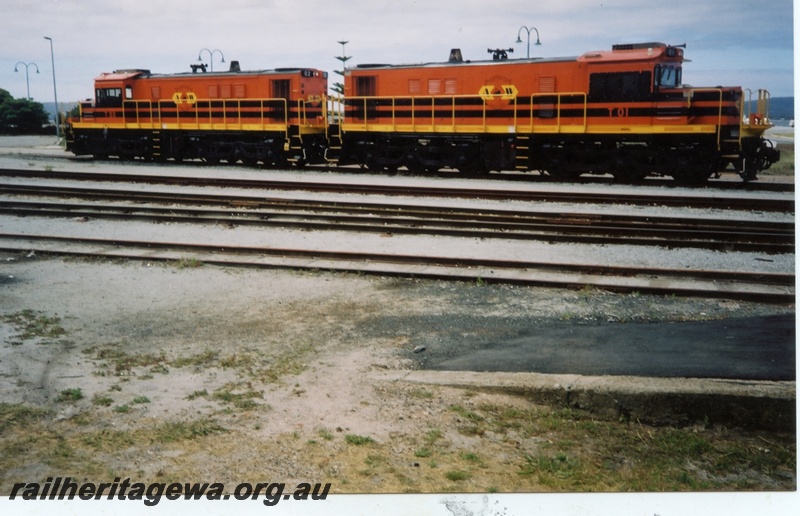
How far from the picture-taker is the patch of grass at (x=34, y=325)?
6.34m

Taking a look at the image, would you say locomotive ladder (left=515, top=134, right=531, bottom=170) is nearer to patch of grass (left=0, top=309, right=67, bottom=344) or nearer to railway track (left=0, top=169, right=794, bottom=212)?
railway track (left=0, top=169, right=794, bottom=212)

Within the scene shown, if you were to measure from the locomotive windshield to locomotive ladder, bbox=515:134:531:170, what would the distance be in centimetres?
341

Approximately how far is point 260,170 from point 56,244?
1042 centimetres

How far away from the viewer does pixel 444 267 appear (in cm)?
920

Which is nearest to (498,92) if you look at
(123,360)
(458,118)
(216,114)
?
(458,118)

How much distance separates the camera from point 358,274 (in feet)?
29.4

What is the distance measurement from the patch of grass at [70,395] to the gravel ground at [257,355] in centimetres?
5

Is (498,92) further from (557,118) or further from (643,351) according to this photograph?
(643,351)

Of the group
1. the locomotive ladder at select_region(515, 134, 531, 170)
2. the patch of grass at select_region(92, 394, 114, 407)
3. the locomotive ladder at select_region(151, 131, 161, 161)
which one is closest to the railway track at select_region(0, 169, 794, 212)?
the locomotive ladder at select_region(515, 134, 531, 170)

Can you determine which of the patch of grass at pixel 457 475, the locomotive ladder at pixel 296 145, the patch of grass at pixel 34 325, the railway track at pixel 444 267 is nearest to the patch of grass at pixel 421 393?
the patch of grass at pixel 457 475

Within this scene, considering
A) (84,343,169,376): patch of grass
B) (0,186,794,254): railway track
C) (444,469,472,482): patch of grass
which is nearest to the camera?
(444,469,472,482): patch of grass

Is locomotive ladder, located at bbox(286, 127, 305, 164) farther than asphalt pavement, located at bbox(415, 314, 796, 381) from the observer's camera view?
Yes

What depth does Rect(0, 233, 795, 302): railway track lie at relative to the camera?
26.6 feet

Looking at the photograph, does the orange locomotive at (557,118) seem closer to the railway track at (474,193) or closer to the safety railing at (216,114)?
the safety railing at (216,114)
